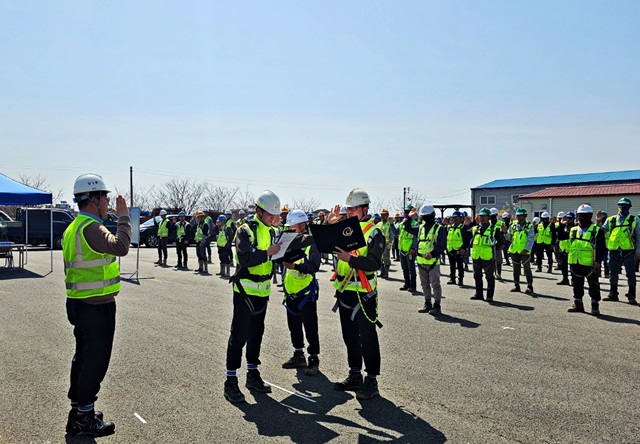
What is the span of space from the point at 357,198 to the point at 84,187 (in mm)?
2594

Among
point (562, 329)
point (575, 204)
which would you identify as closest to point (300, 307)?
point (562, 329)

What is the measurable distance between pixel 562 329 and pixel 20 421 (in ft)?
25.0

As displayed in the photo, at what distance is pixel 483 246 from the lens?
12.5 m

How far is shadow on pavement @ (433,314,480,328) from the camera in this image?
9503 mm

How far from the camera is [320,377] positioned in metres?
6.49

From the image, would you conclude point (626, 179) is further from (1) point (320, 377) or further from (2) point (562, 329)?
(1) point (320, 377)

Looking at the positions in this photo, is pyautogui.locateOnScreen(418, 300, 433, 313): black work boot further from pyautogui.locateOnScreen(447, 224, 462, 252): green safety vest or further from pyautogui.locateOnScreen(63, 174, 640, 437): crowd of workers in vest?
pyautogui.locateOnScreen(447, 224, 462, 252): green safety vest

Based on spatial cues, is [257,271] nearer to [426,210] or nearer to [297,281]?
[297,281]

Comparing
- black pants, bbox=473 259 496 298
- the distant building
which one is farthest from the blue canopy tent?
the distant building

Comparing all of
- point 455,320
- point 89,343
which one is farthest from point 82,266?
point 455,320

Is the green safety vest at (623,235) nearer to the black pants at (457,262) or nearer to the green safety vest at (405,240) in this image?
the black pants at (457,262)

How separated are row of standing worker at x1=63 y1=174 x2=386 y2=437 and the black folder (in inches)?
3.6

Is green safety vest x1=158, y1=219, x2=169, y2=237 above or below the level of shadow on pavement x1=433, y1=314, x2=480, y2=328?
above

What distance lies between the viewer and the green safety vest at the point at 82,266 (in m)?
4.73
